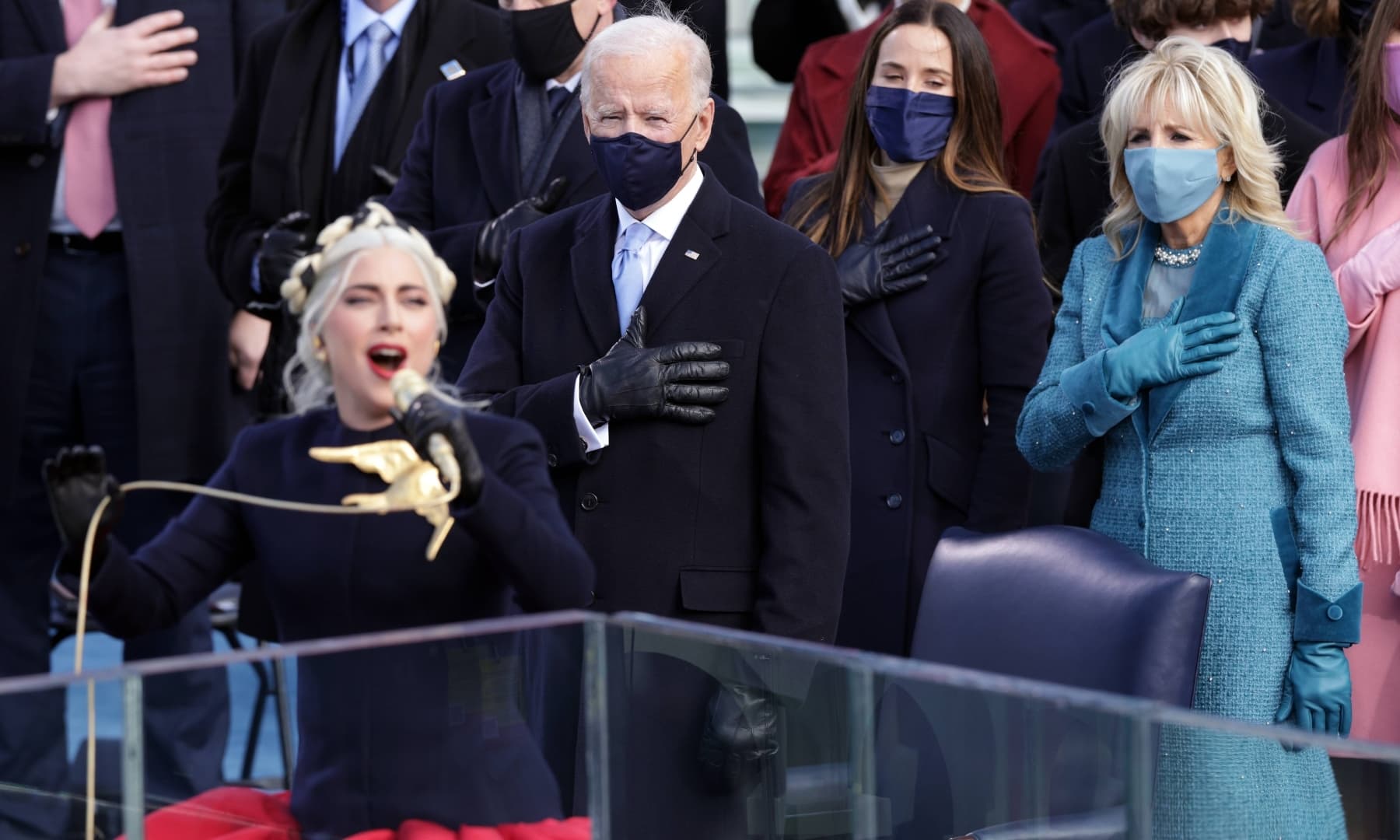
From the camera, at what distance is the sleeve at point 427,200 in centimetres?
329

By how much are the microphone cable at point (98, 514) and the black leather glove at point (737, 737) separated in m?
0.33

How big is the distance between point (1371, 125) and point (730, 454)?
131cm

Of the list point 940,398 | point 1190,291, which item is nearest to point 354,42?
point 940,398

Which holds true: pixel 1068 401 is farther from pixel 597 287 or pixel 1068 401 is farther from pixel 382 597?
pixel 382 597

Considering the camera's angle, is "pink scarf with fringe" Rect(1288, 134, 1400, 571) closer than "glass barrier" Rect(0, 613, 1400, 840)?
No

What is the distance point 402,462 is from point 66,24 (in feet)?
8.60

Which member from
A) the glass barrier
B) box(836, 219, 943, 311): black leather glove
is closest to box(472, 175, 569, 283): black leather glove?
box(836, 219, 943, 311): black leather glove

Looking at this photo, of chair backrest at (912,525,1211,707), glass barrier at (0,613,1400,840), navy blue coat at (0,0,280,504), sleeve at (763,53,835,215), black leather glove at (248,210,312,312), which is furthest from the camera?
sleeve at (763,53,835,215)

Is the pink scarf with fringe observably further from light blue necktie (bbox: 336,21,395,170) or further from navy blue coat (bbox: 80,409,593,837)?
light blue necktie (bbox: 336,21,395,170)

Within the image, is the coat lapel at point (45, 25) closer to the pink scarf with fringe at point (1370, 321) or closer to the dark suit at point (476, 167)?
the dark suit at point (476, 167)

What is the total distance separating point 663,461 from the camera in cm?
270

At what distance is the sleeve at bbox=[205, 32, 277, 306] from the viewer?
12.1ft

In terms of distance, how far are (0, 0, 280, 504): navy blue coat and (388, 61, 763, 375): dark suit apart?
0.84 metres

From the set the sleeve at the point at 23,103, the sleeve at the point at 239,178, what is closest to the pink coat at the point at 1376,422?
the sleeve at the point at 239,178
